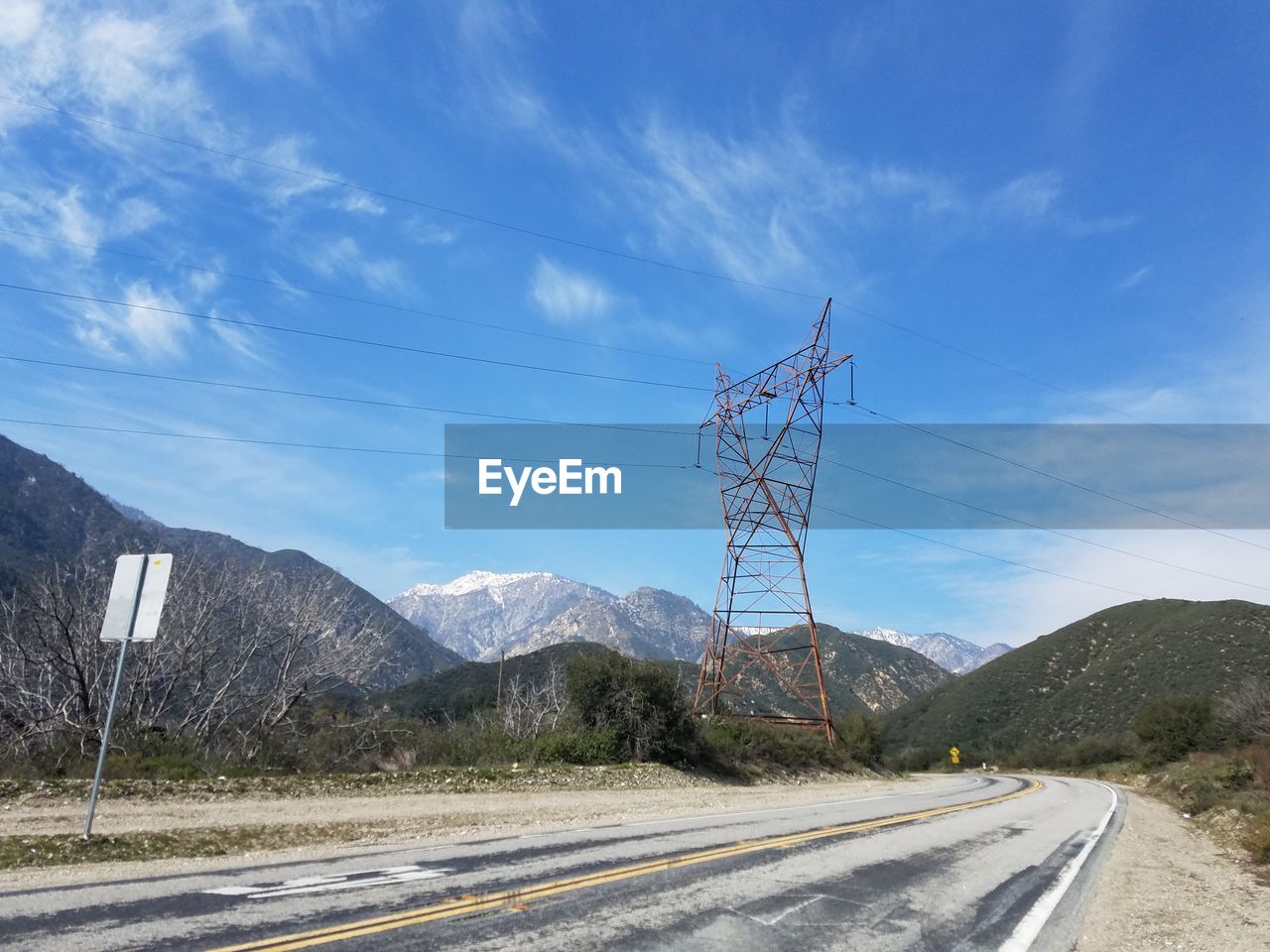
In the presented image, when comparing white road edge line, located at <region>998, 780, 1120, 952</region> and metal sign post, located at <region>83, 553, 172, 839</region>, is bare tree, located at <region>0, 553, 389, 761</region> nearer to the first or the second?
metal sign post, located at <region>83, 553, 172, 839</region>

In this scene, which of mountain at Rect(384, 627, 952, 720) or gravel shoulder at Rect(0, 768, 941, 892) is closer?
gravel shoulder at Rect(0, 768, 941, 892)

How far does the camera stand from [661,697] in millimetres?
27141

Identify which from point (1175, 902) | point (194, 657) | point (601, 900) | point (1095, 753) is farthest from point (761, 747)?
point (1095, 753)

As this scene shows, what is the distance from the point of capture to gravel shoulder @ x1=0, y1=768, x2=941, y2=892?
9.25 meters

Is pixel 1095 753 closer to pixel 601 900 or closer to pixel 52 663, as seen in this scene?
pixel 601 900

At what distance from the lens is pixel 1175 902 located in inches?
404

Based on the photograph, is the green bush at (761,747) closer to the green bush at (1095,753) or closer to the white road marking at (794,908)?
the white road marking at (794,908)

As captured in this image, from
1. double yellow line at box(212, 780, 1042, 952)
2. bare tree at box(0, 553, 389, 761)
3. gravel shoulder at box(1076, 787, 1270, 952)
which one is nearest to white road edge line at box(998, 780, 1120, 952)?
gravel shoulder at box(1076, 787, 1270, 952)

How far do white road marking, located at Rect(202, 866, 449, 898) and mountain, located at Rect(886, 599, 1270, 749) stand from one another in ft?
302

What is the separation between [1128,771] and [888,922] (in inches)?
2488

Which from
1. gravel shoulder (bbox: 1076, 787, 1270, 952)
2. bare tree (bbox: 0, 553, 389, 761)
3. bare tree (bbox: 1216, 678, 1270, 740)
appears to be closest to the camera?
gravel shoulder (bbox: 1076, 787, 1270, 952)

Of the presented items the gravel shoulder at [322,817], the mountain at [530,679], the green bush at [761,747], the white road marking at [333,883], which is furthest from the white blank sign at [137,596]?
the green bush at [761,747]

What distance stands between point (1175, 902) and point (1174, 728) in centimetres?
6045

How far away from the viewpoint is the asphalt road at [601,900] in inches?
237
